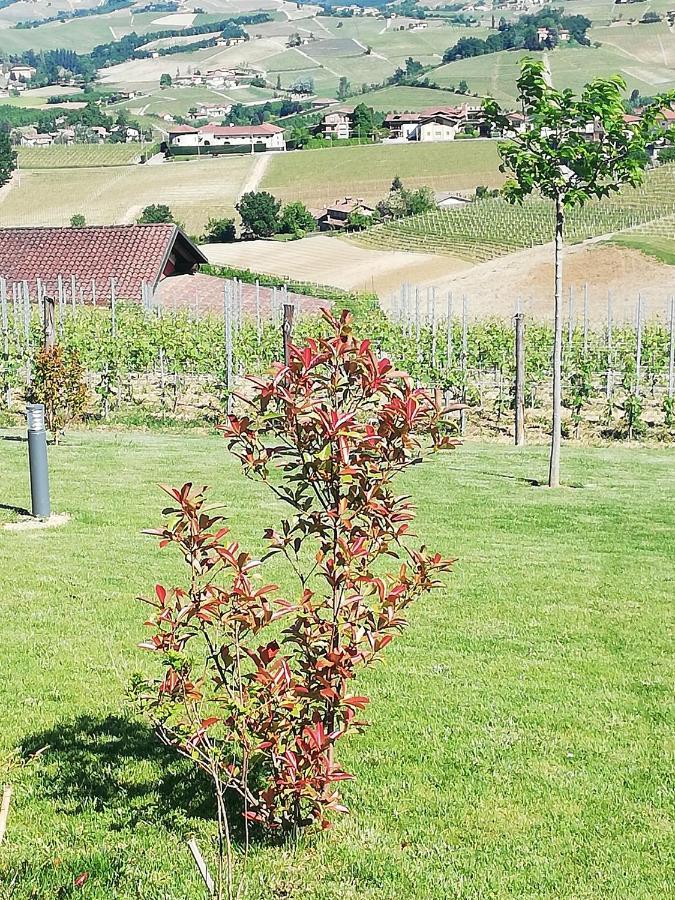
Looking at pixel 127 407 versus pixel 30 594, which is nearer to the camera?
pixel 30 594

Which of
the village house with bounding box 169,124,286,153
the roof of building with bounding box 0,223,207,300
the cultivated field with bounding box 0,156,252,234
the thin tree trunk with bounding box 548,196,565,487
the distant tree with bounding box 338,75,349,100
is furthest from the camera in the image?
the distant tree with bounding box 338,75,349,100

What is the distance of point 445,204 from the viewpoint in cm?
8562

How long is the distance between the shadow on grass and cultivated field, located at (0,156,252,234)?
7821 cm

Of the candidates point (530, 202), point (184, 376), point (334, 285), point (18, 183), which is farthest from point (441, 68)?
point (184, 376)

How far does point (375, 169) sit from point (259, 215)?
23.4 m

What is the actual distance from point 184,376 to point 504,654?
14.6 meters

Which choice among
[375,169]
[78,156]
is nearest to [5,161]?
[78,156]

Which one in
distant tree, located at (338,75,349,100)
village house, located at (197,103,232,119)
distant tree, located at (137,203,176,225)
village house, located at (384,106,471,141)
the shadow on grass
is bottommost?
the shadow on grass

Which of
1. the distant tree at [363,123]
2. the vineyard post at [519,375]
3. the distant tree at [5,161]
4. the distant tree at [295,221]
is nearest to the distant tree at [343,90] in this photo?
the distant tree at [363,123]

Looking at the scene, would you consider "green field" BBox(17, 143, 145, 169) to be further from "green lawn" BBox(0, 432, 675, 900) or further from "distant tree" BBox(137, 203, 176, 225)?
"green lawn" BBox(0, 432, 675, 900)

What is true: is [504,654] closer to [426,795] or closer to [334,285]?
[426,795]

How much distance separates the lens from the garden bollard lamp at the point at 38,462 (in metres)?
8.85

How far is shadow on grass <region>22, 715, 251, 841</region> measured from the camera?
426 centimetres

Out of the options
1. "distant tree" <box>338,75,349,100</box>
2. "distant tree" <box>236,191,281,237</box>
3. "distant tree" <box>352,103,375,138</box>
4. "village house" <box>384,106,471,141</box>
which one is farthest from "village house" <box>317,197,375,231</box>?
"distant tree" <box>338,75,349,100</box>
